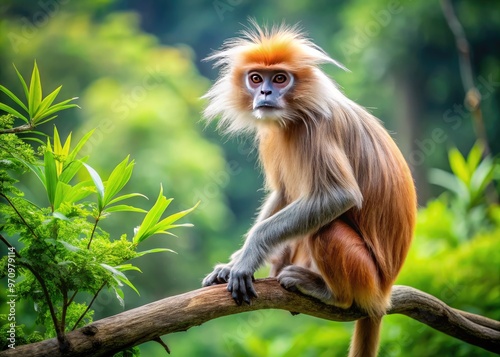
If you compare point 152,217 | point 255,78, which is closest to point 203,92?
point 255,78

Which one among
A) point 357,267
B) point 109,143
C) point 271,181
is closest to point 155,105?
point 109,143

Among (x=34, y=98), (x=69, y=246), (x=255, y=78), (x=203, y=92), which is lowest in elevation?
(x=69, y=246)

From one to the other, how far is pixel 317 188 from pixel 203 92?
1102cm

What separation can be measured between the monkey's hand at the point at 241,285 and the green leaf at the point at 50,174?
3.18 ft

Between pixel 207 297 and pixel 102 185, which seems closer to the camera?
pixel 102 185

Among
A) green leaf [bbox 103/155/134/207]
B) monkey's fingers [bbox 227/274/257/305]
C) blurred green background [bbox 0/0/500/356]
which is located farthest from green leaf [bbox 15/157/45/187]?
blurred green background [bbox 0/0/500/356]

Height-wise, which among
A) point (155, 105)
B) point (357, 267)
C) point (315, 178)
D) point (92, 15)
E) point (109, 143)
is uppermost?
point (92, 15)

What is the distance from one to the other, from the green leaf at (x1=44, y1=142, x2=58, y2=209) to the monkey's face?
1.36 m

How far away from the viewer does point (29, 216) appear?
243 centimetres

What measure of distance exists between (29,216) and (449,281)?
14.9 feet

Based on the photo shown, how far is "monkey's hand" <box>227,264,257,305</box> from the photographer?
2967 millimetres

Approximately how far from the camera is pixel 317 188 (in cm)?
327

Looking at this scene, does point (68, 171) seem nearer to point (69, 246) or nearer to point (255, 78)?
point (69, 246)

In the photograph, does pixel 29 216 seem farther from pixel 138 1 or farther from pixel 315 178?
pixel 138 1
